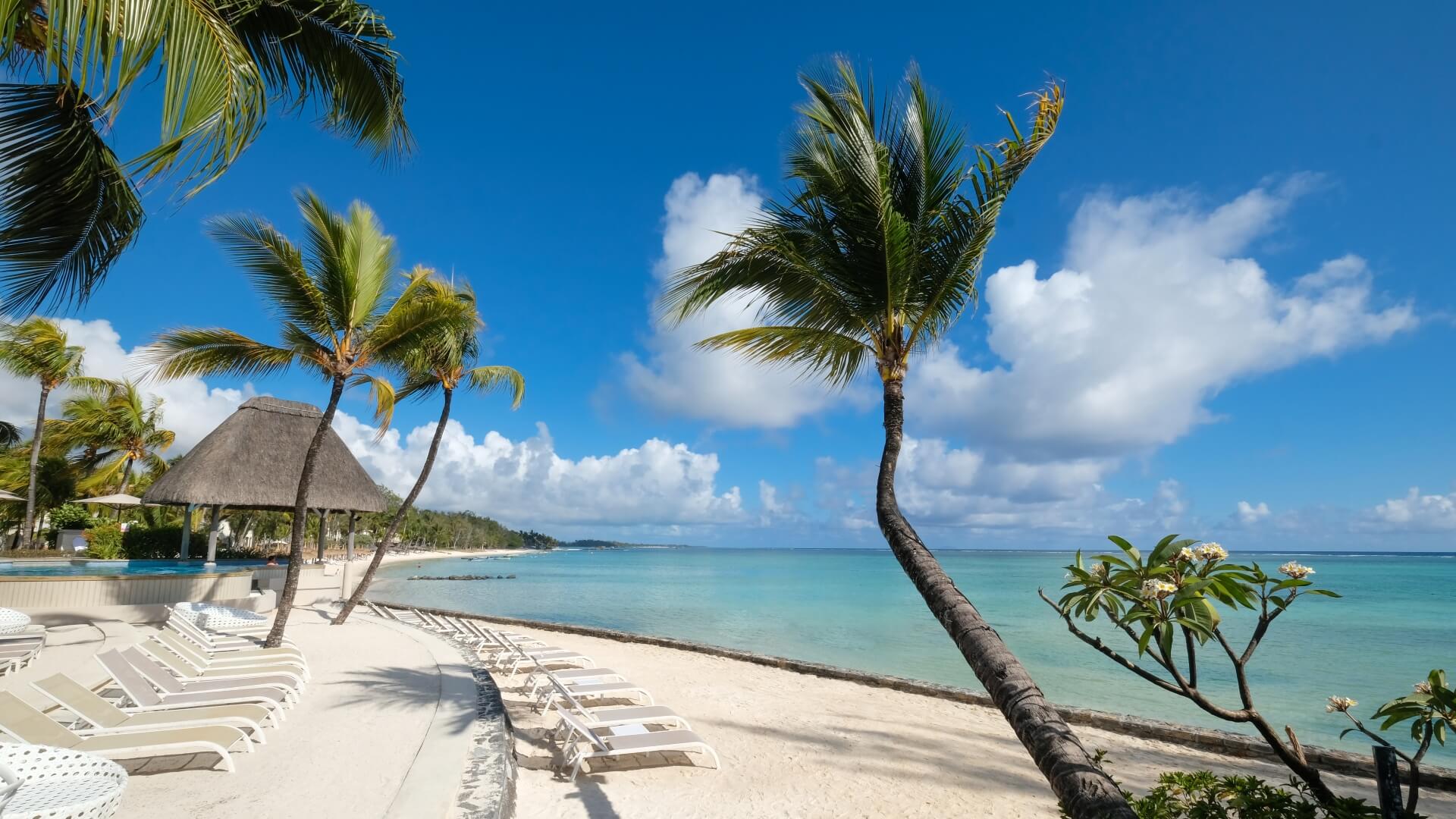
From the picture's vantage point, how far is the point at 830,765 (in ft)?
19.4

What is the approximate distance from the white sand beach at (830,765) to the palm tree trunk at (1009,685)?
267 cm

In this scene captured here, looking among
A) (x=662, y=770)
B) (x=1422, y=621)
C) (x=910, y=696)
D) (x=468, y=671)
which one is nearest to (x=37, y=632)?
(x=468, y=671)

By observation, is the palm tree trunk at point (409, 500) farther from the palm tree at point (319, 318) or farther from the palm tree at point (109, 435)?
the palm tree at point (109, 435)

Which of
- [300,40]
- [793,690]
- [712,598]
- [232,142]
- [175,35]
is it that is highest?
[300,40]

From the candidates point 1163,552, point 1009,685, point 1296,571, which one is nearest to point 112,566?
point 1009,685

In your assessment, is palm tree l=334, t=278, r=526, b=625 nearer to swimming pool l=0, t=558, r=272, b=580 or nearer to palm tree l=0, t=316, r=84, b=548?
swimming pool l=0, t=558, r=272, b=580

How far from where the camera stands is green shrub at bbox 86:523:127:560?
18062 mm

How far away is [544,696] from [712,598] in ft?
84.3

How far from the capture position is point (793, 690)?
901 cm

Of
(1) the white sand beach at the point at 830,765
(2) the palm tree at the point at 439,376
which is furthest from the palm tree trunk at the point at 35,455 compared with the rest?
(1) the white sand beach at the point at 830,765

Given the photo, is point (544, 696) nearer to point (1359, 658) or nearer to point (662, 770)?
point (662, 770)

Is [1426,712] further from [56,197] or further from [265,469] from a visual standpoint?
[265,469]

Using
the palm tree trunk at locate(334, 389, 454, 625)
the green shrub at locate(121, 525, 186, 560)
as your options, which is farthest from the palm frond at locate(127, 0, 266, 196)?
the green shrub at locate(121, 525, 186, 560)

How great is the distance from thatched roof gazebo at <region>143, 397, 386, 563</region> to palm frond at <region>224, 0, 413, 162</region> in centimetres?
1114
